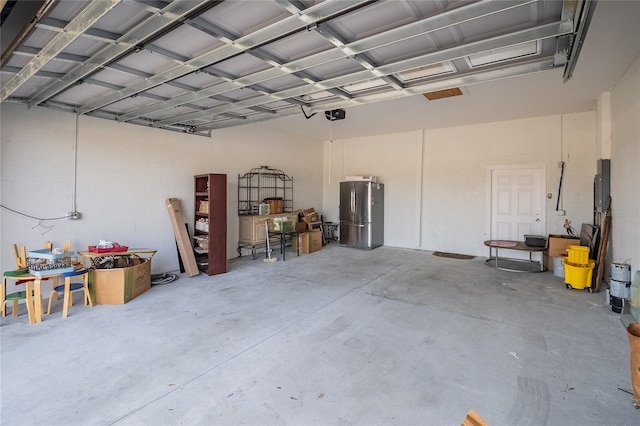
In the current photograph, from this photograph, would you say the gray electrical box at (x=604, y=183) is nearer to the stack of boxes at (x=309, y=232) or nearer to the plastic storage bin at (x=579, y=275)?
the plastic storage bin at (x=579, y=275)

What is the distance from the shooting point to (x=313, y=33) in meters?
2.42

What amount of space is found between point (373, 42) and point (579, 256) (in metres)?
4.80

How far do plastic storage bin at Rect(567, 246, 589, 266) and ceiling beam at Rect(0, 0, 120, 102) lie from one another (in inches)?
250

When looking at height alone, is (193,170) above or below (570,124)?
below

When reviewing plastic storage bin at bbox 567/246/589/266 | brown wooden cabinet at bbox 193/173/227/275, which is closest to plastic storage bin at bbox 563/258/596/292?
plastic storage bin at bbox 567/246/589/266

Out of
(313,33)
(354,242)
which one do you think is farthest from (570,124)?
(313,33)

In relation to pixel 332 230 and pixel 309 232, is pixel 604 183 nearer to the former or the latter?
pixel 309 232

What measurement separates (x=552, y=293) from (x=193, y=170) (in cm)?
666

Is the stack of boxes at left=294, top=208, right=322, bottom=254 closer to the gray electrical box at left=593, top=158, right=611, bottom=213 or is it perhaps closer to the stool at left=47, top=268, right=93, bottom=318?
the stool at left=47, top=268, right=93, bottom=318

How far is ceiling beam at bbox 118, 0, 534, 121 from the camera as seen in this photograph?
1953mm

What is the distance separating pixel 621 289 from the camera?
365 cm

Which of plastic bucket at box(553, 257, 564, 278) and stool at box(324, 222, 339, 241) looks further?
stool at box(324, 222, 339, 241)

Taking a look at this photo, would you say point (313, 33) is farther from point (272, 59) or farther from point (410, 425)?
point (410, 425)

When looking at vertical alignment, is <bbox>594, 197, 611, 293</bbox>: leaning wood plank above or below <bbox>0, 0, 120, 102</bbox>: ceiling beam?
below
